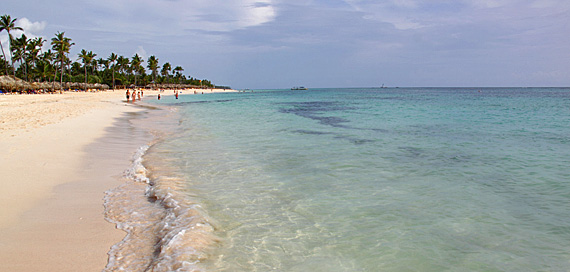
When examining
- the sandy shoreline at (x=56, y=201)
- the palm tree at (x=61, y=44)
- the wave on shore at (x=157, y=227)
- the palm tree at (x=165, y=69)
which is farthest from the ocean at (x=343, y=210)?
the palm tree at (x=165, y=69)

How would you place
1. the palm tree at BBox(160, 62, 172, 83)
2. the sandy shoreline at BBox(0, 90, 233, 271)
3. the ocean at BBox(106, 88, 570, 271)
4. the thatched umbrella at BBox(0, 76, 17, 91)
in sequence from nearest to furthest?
the sandy shoreline at BBox(0, 90, 233, 271), the ocean at BBox(106, 88, 570, 271), the thatched umbrella at BBox(0, 76, 17, 91), the palm tree at BBox(160, 62, 172, 83)

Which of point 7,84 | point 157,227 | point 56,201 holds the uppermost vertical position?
point 7,84

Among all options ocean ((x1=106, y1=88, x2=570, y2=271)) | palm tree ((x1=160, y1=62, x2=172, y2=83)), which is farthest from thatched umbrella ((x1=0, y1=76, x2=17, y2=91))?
palm tree ((x1=160, y1=62, x2=172, y2=83))

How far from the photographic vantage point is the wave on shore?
3867 millimetres

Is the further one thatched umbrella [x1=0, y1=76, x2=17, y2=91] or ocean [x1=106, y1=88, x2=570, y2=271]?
thatched umbrella [x1=0, y1=76, x2=17, y2=91]

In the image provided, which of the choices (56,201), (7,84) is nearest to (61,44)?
(7,84)

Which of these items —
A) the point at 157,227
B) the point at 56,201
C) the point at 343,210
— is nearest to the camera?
the point at 157,227

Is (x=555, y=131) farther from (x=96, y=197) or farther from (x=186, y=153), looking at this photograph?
(x=96, y=197)

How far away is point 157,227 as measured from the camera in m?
4.88

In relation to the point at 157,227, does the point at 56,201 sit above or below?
above

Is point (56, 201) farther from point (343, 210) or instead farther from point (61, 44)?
point (61, 44)

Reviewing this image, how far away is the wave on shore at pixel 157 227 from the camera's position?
3.87 metres

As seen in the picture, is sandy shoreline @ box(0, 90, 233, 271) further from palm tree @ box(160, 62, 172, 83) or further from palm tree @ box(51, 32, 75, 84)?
palm tree @ box(160, 62, 172, 83)

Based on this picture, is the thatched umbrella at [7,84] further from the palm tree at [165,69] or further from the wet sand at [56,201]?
the palm tree at [165,69]
